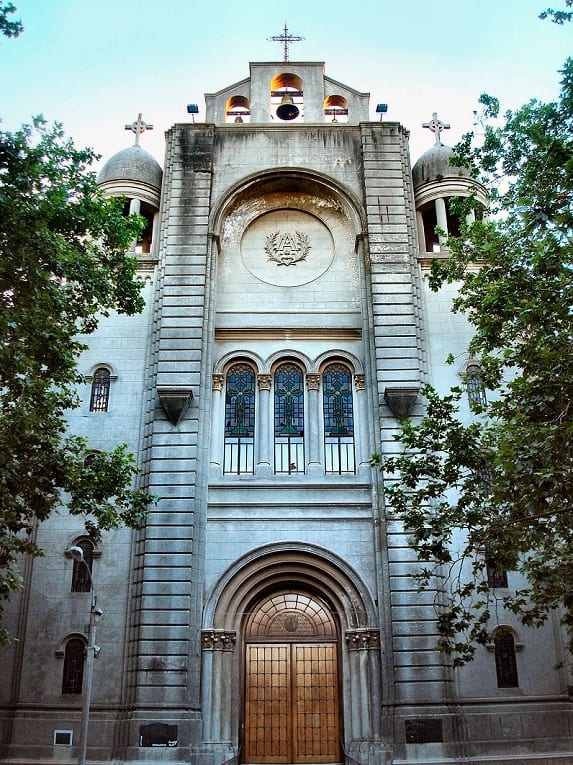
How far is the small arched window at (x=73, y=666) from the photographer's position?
18.4 m

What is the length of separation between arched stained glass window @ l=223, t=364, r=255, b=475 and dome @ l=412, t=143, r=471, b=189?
826cm

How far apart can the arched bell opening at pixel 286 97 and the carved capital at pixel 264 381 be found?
8.86 meters

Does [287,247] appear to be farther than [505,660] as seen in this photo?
Yes

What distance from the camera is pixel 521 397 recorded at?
46.8 ft

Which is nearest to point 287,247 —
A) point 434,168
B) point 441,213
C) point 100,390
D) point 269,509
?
point 441,213

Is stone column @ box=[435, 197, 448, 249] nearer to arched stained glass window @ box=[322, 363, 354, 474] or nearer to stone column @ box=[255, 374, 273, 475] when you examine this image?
arched stained glass window @ box=[322, 363, 354, 474]

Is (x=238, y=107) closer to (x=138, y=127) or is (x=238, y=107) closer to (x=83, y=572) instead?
(x=138, y=127)

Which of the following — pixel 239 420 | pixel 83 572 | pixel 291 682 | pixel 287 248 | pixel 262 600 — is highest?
pixel 287 248

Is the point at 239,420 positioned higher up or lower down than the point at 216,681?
higher up

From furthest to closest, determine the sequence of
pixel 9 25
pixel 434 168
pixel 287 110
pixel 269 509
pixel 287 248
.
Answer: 1. pixel 287 110
2. pixel 434 168
3. pixel 287 248
4. pixel 269 509
5. pixel 9 25

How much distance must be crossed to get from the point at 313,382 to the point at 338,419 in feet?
3.93

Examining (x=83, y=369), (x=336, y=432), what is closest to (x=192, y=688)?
(x=336, y=432)

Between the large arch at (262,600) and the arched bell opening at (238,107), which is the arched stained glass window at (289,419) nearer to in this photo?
the large arch at (262,600)

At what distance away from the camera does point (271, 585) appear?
1939 cm
